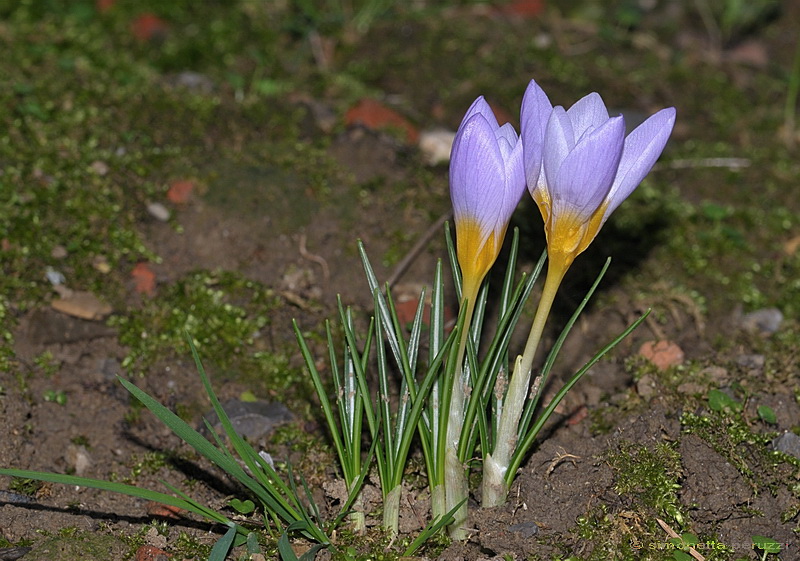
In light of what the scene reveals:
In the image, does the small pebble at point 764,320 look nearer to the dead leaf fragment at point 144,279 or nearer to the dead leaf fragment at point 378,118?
the dead leaf fragment at point 378,118

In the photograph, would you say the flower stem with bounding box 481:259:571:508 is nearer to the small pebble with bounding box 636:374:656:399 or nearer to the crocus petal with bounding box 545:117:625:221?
the crocus petal with bounding box 545:117:625:221

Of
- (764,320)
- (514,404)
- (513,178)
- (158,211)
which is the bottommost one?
(764,320)

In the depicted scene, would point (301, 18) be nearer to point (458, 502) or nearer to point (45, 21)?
point (45, 21)

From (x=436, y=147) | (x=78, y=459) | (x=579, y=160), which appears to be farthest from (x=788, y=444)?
(x=78, y=459)

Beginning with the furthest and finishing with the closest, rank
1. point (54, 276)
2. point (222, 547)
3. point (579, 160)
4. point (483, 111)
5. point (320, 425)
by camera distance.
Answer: point (54, 276) → point (320, 425) → point (222, 547) → point (483, 111) → point (579, 160)

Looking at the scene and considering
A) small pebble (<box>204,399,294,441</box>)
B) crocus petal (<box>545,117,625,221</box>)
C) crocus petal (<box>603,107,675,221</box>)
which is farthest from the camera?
small pebble (<box>204,399,294,441</box>)

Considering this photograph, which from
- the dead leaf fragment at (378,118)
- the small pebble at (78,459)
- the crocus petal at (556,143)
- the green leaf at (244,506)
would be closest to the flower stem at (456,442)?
the crocus petal at (556,143)

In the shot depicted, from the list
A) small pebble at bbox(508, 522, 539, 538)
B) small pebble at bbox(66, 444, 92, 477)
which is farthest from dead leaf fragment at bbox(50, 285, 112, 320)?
small pebble at bbox(508, 522, 539, 538)

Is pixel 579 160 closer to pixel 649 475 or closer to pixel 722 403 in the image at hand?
pixel 649 475

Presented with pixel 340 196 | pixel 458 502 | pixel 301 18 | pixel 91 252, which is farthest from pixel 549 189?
pixel 301 18
